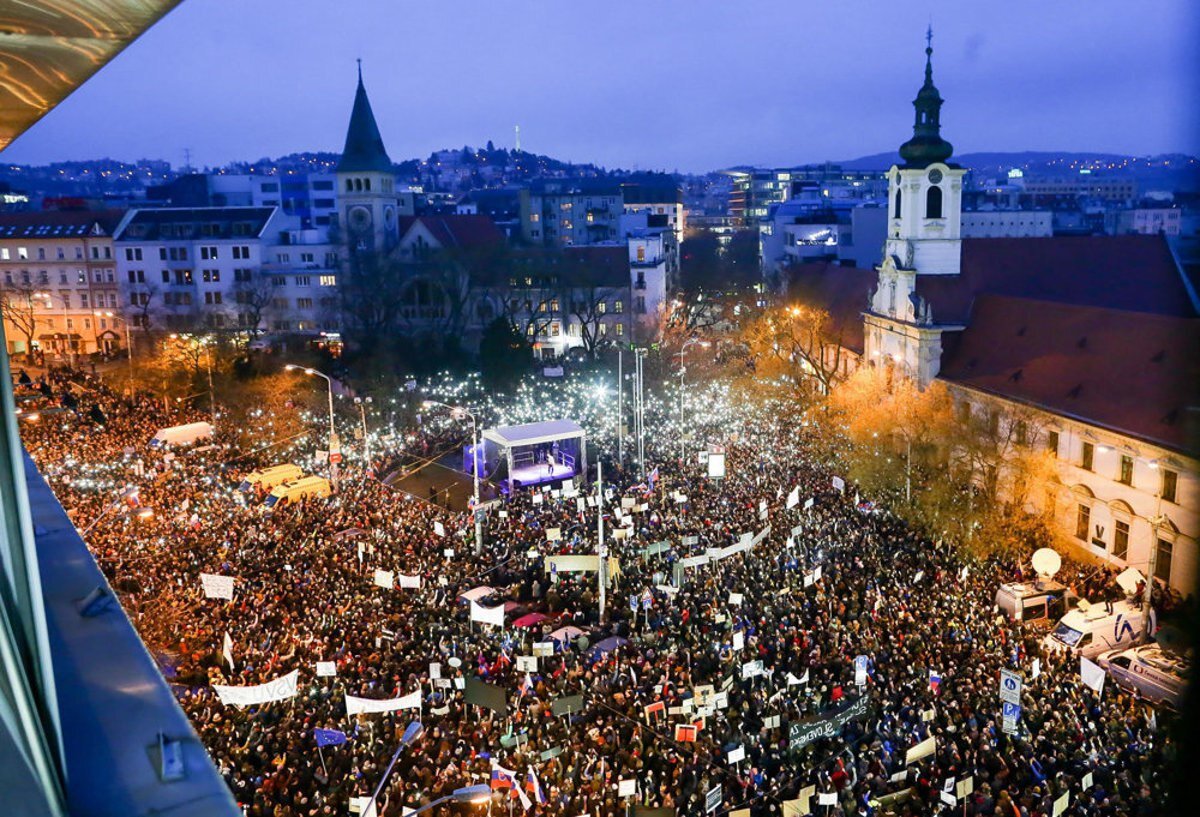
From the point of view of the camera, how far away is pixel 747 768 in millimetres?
16750

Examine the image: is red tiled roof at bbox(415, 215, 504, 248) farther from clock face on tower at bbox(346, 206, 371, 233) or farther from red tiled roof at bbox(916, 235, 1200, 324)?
red tiled roof at bbox(916, 235, 1200, 324)

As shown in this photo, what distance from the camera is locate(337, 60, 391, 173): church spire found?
253ft

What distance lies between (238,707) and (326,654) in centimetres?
243

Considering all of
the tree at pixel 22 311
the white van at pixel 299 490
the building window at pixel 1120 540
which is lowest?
Answer: the building window at pixel 1120 540

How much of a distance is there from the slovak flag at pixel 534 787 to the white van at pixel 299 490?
1831 cm

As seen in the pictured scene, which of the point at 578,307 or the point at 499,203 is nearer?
the point at 578,307

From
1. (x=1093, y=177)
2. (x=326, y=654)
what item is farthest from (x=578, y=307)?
(x=1093, y=177)

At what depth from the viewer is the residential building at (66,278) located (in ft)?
233

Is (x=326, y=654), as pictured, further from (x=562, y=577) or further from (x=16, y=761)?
(x=16, y=761)

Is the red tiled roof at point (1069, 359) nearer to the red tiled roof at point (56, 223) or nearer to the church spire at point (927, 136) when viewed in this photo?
the church spire at point (927, 136)

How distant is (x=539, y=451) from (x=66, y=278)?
52.1 metres

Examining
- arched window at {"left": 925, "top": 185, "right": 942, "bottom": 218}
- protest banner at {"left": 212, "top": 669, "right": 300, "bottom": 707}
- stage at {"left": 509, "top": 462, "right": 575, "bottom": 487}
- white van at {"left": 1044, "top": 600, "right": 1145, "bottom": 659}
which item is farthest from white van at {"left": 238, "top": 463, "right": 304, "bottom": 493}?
arched window at {"left": 925, "top": 185, "right": 942, "bottom": 218}

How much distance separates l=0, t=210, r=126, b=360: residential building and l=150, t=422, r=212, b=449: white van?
121 ft

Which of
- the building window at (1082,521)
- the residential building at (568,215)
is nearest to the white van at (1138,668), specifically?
the building window at (1082,521)
